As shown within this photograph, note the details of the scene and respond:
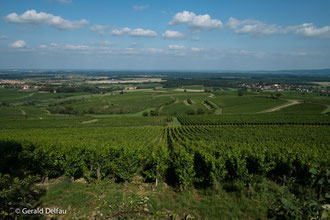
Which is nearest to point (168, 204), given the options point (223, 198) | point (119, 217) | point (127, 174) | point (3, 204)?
point (223, 198)

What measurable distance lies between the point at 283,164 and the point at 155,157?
37.4ft

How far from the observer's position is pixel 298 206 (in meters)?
3.36

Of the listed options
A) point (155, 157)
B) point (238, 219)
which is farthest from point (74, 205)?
point (238, 219)

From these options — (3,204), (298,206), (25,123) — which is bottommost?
(25,123)

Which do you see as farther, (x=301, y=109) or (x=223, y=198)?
(x=301, y=109)

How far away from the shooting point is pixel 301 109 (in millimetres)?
81250

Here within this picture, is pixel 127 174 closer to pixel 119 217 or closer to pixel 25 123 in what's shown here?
pixel 119 217

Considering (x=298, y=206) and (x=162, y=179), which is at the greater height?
(x=298, y=206)

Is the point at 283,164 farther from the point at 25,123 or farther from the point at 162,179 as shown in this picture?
the point at 25,123

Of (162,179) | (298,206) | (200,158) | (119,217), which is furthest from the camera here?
(200,158)

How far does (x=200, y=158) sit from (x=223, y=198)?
5042 millimetres

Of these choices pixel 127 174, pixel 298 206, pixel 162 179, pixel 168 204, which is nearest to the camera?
pixel 298 206

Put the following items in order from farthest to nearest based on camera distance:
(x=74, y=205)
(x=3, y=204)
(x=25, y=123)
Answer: (x=25, y=123), (x=74, y=205), (x=3, y=204)

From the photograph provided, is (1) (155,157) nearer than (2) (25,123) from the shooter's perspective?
Yes
